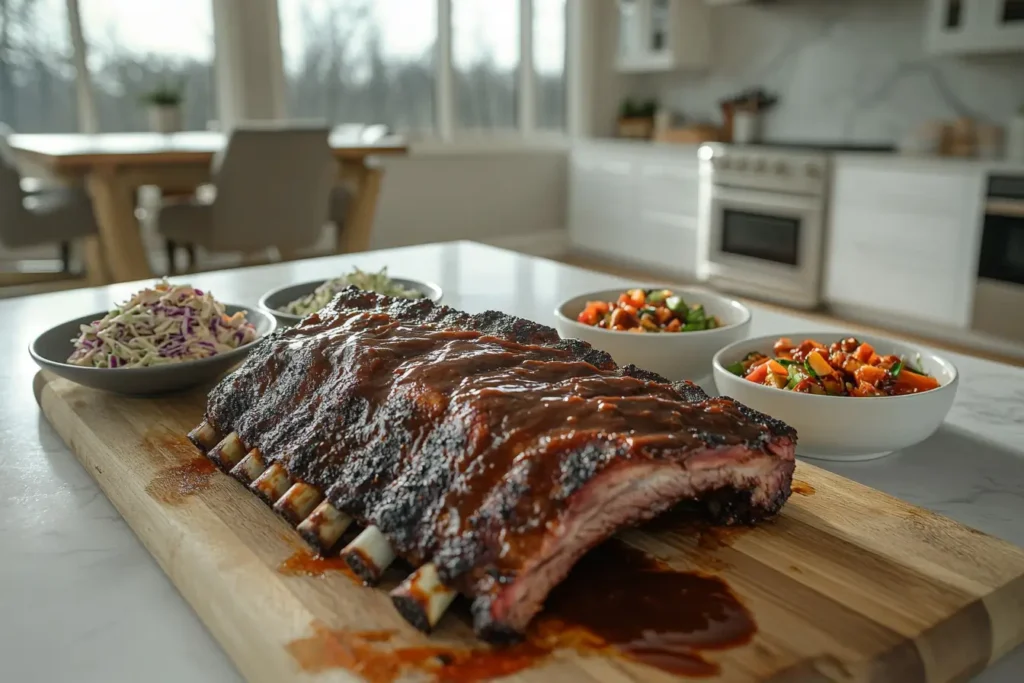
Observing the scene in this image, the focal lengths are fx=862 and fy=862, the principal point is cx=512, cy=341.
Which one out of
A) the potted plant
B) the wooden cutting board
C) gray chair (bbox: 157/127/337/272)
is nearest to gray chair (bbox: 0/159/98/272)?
gray chair (bbox: 157/127/337/272)

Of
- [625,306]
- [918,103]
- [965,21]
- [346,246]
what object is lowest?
[346,246]

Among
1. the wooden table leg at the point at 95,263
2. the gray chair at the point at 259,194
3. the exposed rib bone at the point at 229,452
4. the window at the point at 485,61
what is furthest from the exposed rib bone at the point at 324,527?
the window at the point at 485,61

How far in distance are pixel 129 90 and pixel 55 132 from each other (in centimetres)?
56

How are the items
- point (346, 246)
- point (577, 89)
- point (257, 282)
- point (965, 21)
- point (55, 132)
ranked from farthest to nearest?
point (577, 89) → point (55, 132) → point (346, 246) → point (965, 21) → point (257, 282)

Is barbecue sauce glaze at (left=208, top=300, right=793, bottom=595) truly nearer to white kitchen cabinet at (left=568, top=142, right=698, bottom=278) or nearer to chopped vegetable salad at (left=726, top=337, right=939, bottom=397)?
chopped vegetable salad at (left=726, top=337, right=939, bottom=397)

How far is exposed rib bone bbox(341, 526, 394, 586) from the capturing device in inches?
32.1

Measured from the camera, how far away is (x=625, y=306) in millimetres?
1517

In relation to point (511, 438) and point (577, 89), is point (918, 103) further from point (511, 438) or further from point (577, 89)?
point (511, 438)

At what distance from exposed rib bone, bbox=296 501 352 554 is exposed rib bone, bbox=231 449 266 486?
0.53 ft

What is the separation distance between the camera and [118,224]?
4.28m

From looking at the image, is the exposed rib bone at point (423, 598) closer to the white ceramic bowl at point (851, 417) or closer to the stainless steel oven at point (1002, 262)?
the white ceramic bowl at point (851, 417)

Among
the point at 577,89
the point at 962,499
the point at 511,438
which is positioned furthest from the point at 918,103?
the point at 511,438

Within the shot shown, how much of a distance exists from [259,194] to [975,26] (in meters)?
3.76

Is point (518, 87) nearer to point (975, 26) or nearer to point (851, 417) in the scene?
point (975, 26)
